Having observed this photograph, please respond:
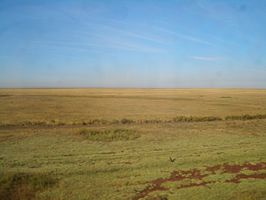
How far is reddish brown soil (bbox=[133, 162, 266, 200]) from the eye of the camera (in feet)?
31.1

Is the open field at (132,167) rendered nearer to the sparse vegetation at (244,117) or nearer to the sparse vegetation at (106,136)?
the sparse vegetation at (106,136)

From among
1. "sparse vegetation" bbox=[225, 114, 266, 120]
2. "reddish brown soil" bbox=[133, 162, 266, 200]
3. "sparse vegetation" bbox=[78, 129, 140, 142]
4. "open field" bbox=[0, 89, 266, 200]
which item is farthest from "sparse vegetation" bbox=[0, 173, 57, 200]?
"sparse vegetation" bbox=[225, 114, 266, 120]


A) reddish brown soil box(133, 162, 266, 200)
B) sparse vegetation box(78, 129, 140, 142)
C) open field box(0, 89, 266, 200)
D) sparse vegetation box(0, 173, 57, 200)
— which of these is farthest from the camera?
sparse vegetation box(78, 129, 140, 142)

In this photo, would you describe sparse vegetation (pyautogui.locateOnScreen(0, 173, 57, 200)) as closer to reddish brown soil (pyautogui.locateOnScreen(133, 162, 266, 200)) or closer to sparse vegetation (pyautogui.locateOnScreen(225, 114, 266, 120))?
reddish brown soil (pyautogui.locateOnScreen(133, 162, 266, 200))

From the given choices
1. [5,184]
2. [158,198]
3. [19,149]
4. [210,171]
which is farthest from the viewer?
[19,149]

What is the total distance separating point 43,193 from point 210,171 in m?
6.95

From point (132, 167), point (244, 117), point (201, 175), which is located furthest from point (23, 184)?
point (244, 117)

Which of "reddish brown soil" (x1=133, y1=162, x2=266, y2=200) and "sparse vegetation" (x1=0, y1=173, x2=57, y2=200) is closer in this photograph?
"sparse vegetation" (x1=0, y1=173, x2=57, y2=200)

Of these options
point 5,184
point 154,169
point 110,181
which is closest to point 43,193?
point 5,184

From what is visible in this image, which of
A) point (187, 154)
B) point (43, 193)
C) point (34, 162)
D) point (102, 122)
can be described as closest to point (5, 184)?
point (43, 193)

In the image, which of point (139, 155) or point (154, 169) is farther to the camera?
point (139, 155)

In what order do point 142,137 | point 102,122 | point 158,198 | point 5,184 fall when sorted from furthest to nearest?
point 102,122 → point 142,137 → point 5,184 → point 158,198

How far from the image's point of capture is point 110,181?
10078 millimetres

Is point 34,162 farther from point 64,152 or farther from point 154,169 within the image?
point 154,169
